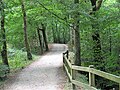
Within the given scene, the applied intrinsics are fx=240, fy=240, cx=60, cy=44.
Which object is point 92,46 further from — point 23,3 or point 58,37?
point 58,37

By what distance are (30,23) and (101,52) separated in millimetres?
17471

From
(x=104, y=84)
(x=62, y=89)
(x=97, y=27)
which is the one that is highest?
(x=97, y=27)

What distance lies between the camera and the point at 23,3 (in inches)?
878

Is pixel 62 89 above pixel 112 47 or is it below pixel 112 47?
below

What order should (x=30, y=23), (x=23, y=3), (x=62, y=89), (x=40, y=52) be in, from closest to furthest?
1. (x=62, y=89)
2. (x=23, y=3)
3. (x=30, y=23)
4. (x=40, y=52)

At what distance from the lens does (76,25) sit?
1428cm

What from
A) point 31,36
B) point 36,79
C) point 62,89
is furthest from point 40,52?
point 62,89

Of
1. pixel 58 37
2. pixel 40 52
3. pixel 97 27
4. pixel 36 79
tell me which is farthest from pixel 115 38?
pixel 58 37

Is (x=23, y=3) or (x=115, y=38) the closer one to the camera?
(x=115, y=38)

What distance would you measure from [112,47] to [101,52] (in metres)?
1.43

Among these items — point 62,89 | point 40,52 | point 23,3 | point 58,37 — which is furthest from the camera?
point 58,37

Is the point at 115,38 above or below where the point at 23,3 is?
below

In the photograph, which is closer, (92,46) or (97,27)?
(97,27)

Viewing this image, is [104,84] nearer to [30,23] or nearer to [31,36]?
[30,23]
